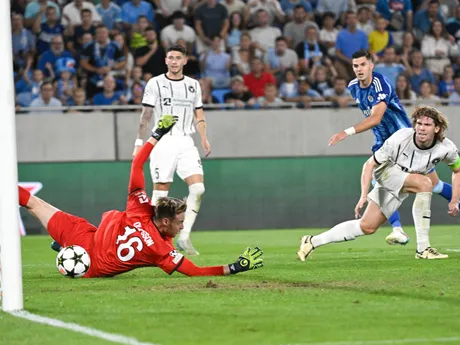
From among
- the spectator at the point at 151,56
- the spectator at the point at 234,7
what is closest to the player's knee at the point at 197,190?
the spectator at the point at 151,56

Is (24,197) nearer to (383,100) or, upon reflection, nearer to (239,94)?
(383,100)

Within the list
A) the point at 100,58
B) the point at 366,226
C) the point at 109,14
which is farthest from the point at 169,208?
the point at 109,14

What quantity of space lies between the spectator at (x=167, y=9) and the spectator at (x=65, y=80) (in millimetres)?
2073

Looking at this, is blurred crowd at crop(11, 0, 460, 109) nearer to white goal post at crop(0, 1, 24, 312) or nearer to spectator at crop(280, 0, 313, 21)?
spectator at crop(280, 0, 313, 21)

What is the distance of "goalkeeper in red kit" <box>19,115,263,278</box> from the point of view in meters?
8.86

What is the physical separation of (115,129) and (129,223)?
390 inches

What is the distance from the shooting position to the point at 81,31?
1970 centimetres

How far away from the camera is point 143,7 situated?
66.8ft

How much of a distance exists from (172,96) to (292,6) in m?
8.38

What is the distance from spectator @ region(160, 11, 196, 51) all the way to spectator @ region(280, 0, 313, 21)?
2224 millimetres

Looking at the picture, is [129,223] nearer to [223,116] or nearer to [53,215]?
[53,215]

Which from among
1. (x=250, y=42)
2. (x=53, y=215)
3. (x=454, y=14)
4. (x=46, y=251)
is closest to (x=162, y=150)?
(x=46, y=251)

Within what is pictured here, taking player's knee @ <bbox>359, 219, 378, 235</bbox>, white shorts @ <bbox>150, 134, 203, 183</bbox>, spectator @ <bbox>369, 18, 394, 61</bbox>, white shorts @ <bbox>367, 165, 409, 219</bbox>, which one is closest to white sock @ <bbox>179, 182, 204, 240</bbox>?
white shorts @ <bbox>150, 134, 203, 183</bbox>

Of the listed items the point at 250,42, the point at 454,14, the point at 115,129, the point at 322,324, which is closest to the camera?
the point at 322,324
